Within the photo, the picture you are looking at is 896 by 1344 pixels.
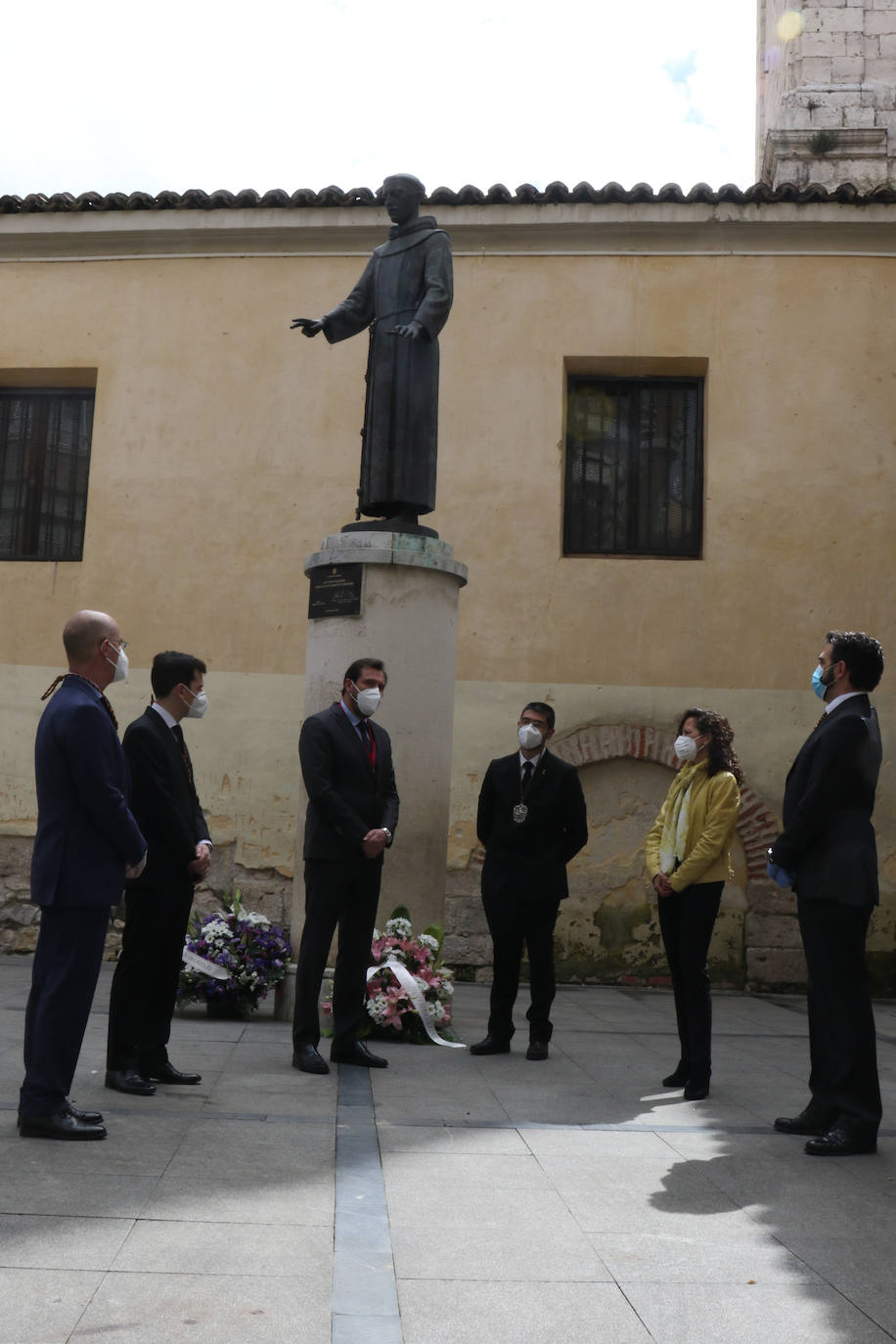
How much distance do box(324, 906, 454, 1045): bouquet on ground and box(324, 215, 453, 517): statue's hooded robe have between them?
2448 millimetres

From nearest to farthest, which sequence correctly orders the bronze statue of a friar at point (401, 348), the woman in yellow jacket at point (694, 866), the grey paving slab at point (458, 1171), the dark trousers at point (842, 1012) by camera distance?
1. the grey paving slab at point (458, 1171)
2. the dark trousers at point (842, 1012)
3. the woman in yellow jacket at point (694, 866)
4. the bronze statue of a friar at point (401, 348)

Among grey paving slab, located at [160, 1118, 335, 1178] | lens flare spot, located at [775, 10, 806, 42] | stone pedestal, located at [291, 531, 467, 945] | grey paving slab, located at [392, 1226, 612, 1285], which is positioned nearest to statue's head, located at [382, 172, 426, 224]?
stone pedestal, located at [291, 531, 467, 945]

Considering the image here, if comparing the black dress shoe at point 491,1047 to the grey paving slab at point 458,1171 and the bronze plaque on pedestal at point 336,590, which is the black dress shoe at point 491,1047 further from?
the bronze plaque on pedestal at point 336,590

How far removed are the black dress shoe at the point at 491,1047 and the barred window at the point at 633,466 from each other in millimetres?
5912

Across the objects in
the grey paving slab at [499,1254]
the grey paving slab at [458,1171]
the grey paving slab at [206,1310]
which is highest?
the grey paving slab at [206,1310]

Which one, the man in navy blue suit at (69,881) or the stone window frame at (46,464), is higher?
the stone window frame at (46,464)

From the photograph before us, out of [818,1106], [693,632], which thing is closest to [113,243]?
[693,632]

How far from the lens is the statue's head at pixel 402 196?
26.8 feet

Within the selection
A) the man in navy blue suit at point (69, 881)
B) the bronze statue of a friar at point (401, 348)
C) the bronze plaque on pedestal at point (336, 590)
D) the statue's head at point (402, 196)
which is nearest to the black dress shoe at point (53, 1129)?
the man in navy blue suit at point (69, 881)

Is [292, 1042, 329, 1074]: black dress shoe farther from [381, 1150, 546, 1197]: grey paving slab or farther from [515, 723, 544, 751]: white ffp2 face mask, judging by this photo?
[515, 723, 544, 751]: white ffp2 face mask

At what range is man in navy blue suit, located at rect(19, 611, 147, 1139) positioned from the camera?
4559 mm

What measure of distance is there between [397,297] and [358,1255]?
5.97 meters

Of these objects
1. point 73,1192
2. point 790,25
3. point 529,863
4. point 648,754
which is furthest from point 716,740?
point 790,25

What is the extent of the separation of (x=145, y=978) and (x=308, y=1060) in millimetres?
883
